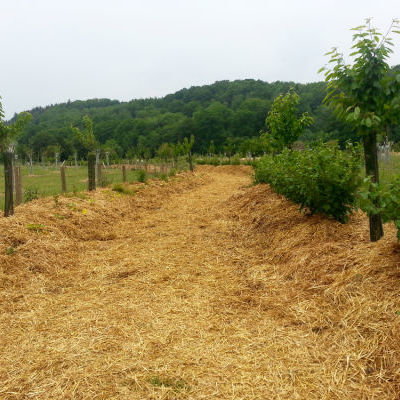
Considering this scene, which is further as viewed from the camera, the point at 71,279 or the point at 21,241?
the point at 21,241

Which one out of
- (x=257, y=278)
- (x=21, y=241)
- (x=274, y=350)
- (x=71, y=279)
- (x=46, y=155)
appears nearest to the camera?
(x=274, y=350)

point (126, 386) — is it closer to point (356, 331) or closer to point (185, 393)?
point (185, 393)

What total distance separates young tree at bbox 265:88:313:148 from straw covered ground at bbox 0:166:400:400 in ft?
21.1

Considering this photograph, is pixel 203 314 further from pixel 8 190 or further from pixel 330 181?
pixel 8 190

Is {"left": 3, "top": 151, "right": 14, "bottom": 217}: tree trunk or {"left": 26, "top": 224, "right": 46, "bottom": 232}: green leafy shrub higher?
{"left": 3, "top": 151, "right": 14, "bottom": 217}: tree trunk

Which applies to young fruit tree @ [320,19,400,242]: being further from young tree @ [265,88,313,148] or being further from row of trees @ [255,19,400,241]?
young tree @ [265,88,313,148]

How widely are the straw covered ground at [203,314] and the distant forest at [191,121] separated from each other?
5623 centimetres

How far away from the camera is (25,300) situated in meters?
4.22

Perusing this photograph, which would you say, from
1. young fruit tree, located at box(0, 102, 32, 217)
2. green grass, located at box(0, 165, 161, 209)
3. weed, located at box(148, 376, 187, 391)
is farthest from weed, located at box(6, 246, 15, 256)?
green grass, located at box(0, 165, 161, 209)

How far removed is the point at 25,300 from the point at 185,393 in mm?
2828

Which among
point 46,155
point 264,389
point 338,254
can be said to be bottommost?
point 264,389

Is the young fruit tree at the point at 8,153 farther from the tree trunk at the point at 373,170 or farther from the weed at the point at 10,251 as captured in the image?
the tree trunk at the point at 373,170

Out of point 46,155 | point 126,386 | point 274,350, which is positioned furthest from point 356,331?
point 46,155

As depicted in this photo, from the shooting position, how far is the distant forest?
68875mm
